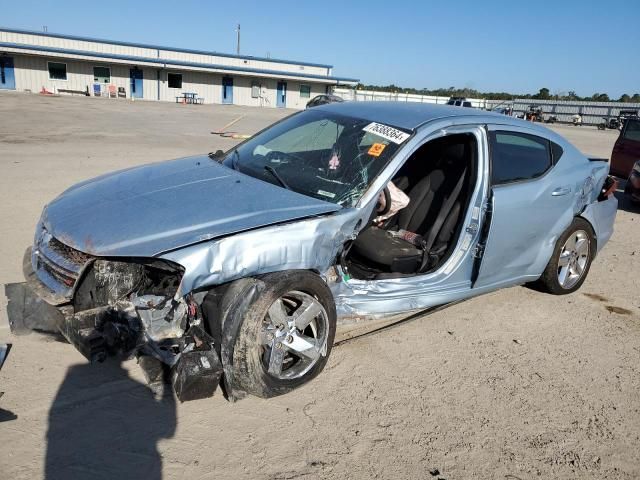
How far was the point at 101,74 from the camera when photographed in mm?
40500

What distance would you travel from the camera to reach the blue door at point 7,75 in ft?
121

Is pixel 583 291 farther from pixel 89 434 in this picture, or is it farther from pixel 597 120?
pixel 597 120

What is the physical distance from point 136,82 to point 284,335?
4364cm

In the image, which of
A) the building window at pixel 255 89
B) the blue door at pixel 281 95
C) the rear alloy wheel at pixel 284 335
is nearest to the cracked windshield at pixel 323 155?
the rear alloy wheel at pixel 284 335

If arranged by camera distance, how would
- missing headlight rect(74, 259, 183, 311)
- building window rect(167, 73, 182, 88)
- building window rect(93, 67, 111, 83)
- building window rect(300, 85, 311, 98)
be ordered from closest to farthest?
missing headlight rect(74, 259, 183, 311)
building window rect(93, 67, 111, 83)
building window rect(167, 73, 182, 88)
building window rect(300, 85, 311, 98)

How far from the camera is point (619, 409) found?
129 inches

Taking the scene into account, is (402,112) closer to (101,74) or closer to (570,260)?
(570,260)

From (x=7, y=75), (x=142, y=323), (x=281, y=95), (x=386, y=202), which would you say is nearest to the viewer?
(x=142, y=323)

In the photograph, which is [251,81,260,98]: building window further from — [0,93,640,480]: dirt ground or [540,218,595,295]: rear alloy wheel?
[540,218,595,295]: rear alloy wheel

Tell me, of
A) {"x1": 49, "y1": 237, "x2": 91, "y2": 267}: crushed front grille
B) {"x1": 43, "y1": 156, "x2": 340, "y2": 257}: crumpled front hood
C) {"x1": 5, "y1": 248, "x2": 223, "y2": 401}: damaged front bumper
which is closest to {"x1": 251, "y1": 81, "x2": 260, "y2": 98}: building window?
{"x1": 43, "y1": 156, "x2": 340, "y2": 257}: crumpled front hood

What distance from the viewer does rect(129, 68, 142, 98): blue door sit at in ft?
136

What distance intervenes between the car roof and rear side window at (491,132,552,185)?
6.7 inches

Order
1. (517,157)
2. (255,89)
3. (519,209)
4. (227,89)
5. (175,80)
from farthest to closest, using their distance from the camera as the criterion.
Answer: (255,89)
(227,89)
(175,80)
(517,157)
(519,209)

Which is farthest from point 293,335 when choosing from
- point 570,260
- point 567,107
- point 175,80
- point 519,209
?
point 567,107
